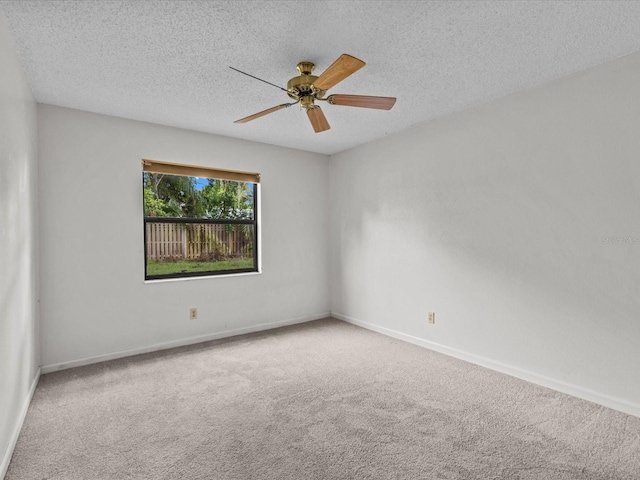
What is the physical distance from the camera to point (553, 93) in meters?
2.53

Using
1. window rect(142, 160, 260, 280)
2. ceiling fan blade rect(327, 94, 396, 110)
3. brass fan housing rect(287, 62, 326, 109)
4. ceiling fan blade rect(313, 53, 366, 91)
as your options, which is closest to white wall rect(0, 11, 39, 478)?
window rect(142, 160, 260, 280)

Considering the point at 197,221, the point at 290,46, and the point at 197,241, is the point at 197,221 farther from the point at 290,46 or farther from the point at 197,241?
the point at 290,46

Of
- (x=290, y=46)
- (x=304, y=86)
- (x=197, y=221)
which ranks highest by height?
(x=290, y=46)

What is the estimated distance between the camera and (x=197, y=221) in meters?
3.78

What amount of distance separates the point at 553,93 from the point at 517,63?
1.58 ft

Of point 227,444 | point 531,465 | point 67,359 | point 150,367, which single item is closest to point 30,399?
point 67,359

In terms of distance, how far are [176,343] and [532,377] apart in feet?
10.7

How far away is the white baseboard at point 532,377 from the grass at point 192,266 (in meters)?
1.85

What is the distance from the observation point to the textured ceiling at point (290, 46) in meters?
1.75

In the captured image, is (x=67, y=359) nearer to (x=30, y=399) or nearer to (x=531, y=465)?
(x=30, y=399)

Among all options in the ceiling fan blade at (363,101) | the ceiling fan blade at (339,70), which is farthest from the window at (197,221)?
the ceiling fan blade at (339,70)

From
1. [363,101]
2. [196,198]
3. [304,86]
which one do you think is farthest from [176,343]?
[363,101]

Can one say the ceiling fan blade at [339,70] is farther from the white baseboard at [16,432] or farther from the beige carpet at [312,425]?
the white baseboard at [16,432]

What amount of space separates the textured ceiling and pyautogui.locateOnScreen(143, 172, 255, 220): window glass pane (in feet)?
2.95
